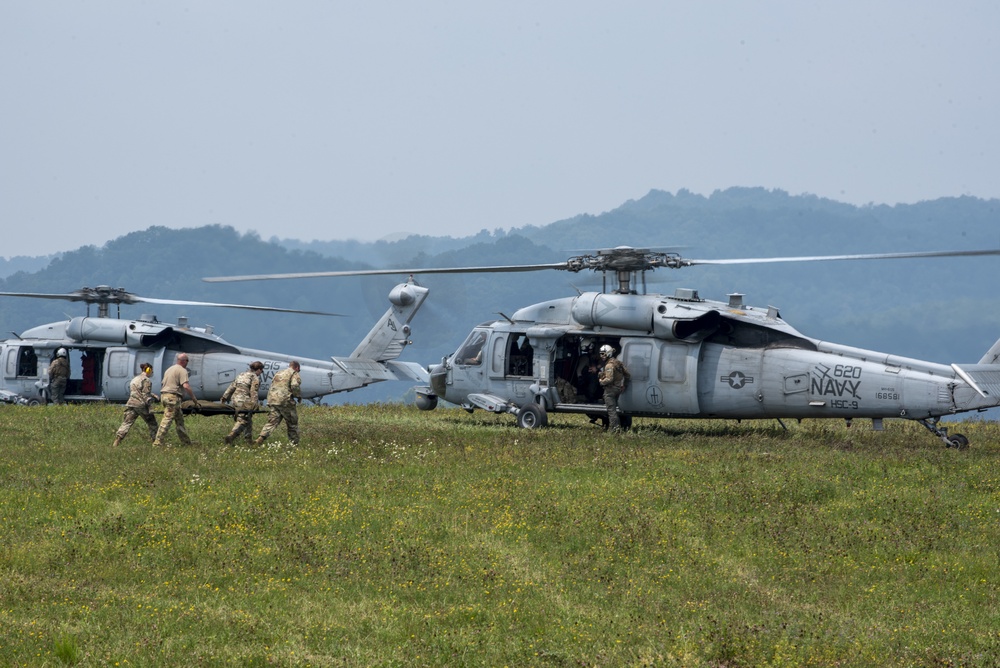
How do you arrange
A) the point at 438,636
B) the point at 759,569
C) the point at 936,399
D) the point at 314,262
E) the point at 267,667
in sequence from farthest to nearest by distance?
the point at 314,262
the point at 936,399
the point at 759,569
the point at 438,636
the point at 267,667

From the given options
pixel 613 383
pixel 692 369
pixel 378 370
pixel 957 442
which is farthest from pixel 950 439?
pixel 378 370

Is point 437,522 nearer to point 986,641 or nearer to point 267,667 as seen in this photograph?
point 267,667

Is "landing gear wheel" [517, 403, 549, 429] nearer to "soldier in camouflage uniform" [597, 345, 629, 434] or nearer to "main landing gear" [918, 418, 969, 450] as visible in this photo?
"soldier in camouflage uniform" [597, 345, 629, 434]

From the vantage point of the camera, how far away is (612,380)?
23938mm

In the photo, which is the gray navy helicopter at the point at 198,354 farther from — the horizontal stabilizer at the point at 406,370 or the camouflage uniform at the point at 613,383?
the camouflage uniform at the point at 613,383

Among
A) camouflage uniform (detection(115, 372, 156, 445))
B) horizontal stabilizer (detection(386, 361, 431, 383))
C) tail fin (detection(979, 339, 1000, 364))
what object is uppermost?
tail fin (detection(979, 339, 1000, 364))

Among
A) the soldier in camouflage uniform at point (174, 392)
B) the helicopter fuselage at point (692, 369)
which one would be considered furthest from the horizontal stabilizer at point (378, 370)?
the soldier in camouflage uniform at point (174, 392)

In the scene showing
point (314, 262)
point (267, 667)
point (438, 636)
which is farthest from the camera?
point (314, 262)

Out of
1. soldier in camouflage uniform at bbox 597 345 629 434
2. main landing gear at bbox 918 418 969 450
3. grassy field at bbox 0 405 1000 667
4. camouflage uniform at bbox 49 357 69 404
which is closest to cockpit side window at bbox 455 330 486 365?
soldier in camouflage uniform at bbox 597 345 629 434

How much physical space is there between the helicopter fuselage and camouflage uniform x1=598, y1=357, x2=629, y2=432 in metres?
0.25

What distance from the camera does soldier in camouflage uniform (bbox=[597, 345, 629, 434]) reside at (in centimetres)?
2392

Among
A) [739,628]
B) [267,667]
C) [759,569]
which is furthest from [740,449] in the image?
[267,667]

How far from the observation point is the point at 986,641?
10.6m

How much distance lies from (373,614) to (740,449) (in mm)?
11067
